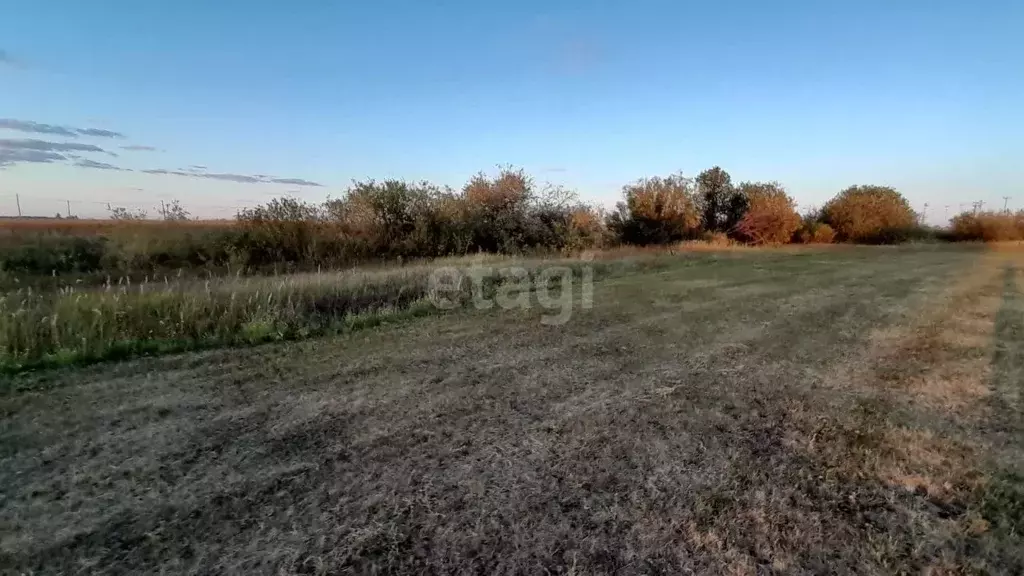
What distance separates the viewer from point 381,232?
1881 centimetres

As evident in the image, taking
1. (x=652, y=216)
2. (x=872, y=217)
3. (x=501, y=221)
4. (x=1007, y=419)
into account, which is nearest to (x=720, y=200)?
(x=652, y=216)

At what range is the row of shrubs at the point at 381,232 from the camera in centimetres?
1482

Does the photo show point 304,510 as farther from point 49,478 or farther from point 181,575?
point 49,478

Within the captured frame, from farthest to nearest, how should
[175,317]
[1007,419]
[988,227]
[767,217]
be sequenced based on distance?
1. [988,227]
2. [767,217]
3. [175,317]
4. [1007,419]

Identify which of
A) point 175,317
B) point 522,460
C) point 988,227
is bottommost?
point 522,460

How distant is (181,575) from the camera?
2.11 meters

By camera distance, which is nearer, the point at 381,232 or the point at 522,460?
the point at 522,460

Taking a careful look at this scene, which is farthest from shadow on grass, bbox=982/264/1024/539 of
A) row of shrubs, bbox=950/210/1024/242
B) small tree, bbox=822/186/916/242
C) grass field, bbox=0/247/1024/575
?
row of shrubs, bbox=950/210/1024/242

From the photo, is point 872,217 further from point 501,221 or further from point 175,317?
point 175,317

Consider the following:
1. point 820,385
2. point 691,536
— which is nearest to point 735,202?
point 820,385

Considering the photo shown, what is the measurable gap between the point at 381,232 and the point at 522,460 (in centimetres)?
1672

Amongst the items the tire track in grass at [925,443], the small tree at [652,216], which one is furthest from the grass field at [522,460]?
the small tree at [652,216]

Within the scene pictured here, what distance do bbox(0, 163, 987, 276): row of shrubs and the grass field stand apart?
38.9ft

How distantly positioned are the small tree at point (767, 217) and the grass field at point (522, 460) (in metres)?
30.7
